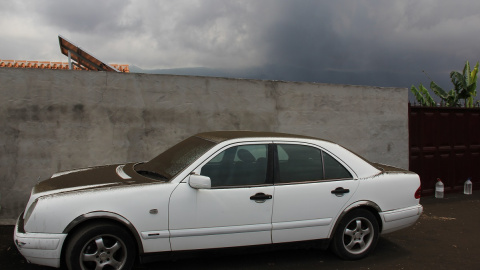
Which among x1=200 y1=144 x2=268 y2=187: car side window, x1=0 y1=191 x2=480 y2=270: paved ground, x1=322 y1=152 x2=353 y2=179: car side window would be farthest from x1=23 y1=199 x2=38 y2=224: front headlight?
x1=322 y1=152 x2=353 y2=179: car side window

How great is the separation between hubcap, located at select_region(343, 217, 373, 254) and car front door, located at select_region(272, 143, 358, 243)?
303 millimetres

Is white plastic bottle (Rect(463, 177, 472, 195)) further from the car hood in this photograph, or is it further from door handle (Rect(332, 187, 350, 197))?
the car hood

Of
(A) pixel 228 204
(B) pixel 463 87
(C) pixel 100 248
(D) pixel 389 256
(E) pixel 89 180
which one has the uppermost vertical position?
(B) pixel 463 87

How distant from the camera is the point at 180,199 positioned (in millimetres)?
3770

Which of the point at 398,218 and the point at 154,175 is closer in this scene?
the point at 154,175

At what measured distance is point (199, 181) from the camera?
3678mm

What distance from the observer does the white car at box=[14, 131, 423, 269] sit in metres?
3.51

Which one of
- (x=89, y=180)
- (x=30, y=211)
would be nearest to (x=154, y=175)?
(x=89, y=180)

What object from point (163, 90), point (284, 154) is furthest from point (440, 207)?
point (163, 90)

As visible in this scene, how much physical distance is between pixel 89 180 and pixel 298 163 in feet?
7.32

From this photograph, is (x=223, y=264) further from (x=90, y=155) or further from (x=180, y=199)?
(x=90, y=155)

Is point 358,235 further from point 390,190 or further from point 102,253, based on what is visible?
point 102,253

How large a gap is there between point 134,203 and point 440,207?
6217 millimetres

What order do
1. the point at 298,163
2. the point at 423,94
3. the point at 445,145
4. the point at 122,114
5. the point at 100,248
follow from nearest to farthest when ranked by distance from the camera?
1. the point at 100,248
2. the point at 298,163
3. the point at 122,114
4. the point at 445,145
5. the point at 423,94
